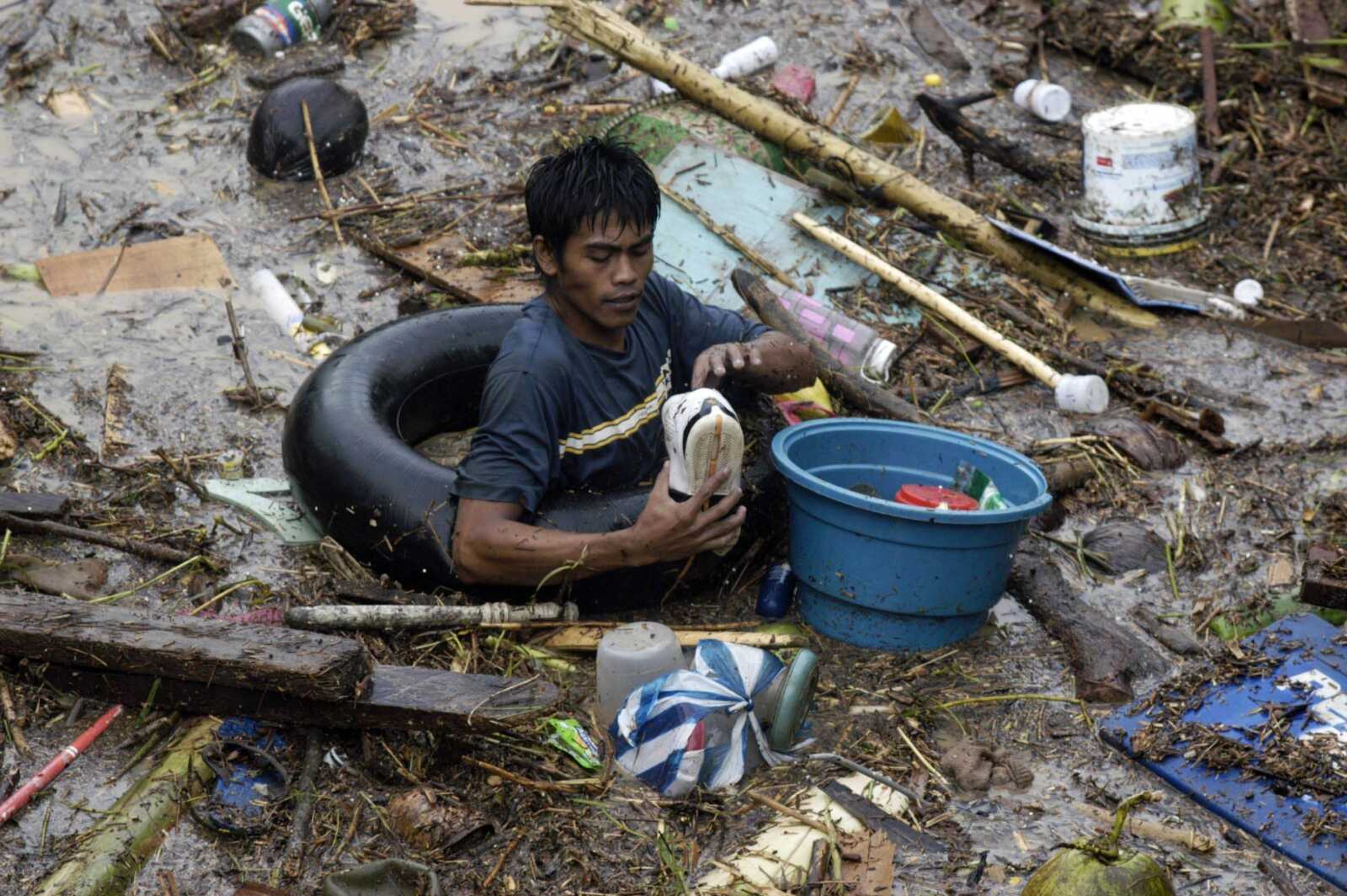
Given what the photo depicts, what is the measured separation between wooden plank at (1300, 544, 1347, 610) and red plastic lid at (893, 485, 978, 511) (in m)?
1.07

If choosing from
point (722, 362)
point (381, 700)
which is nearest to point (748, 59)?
point (722, 362)

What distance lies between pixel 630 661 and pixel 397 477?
1.10 m

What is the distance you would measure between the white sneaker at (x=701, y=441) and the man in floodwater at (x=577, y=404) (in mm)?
12

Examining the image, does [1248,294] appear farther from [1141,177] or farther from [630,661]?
[630,661]

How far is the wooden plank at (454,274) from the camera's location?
6.19 m

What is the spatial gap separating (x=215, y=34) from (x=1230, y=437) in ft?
20.4

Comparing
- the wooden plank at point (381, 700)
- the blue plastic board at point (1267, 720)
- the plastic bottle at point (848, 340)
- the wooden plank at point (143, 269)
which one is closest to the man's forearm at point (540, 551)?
the wooden plank at point (381, 700)

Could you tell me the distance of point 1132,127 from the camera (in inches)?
275

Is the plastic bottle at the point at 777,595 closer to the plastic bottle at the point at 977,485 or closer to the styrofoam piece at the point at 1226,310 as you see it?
the plastic bottle at the point at 977,485

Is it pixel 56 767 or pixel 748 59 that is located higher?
pixel 748 59

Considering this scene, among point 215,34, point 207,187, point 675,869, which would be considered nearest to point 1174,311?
point 675,869

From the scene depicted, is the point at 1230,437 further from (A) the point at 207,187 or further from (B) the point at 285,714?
(A) the point at 207,187

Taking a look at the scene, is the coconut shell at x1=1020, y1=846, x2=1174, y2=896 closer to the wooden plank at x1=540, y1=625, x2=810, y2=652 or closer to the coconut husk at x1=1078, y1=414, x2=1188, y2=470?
the wooden plank at x1=540, y1=625, x2=810, y2=652

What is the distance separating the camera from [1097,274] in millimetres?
6527
